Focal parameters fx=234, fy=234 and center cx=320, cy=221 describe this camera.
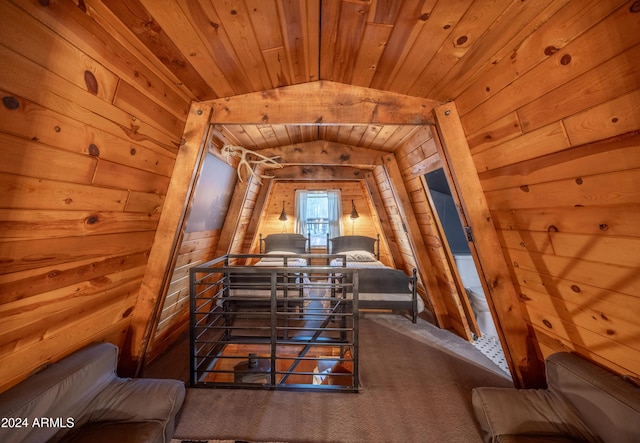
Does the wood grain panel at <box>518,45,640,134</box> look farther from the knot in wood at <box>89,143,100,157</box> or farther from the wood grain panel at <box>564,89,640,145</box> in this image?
the knot in wood at <box>89,143,100,157</box>

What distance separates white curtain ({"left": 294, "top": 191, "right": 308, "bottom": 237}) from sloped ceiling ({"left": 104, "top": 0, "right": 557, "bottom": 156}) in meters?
3.37

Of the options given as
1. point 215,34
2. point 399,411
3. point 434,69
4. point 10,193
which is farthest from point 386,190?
point 10,193

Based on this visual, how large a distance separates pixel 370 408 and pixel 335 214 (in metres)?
3.61

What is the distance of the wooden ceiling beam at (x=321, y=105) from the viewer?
1.66 m

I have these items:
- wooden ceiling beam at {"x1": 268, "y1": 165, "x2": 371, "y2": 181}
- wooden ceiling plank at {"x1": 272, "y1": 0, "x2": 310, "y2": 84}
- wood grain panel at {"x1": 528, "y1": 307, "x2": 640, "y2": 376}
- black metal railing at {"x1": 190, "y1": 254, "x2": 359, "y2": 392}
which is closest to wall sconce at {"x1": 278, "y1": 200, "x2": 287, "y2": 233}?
wooden ceiling beam at {"x1": 268, "y1": 165, "x2": 371, "y2": 181}

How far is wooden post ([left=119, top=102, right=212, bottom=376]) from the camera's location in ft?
5.45

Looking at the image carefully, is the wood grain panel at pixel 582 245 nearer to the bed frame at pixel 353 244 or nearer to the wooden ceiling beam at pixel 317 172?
the wooden ceiling beam at pixel 317 172

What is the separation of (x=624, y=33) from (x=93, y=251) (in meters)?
2.51

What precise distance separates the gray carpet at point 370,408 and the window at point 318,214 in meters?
2.97

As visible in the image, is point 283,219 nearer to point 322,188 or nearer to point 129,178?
point 322,188

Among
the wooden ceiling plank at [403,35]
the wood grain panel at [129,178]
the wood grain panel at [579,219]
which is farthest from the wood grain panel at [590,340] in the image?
the wood grain panel at [129,178]

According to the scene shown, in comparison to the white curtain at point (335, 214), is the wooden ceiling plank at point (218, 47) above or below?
above

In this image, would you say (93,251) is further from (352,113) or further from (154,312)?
(352,113)

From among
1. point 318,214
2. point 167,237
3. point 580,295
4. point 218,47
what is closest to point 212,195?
point 167,237
